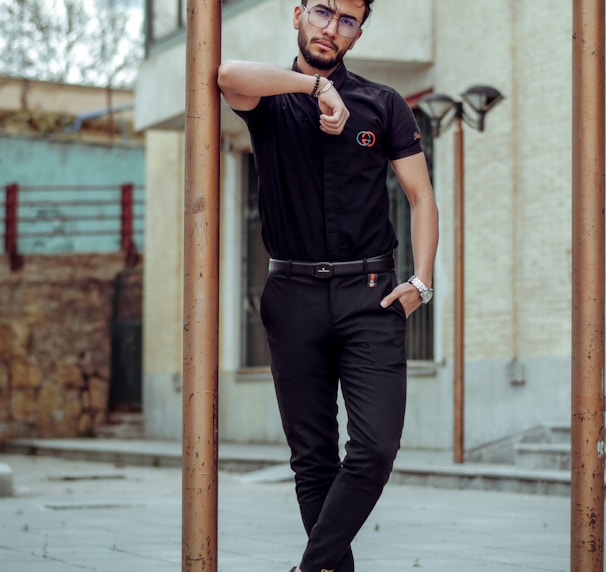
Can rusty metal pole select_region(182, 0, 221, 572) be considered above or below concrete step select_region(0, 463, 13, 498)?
above

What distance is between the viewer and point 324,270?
13.9 feet

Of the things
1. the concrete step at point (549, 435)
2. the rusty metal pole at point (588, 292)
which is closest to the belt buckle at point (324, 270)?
the rusty metal pole at point (588, 292)

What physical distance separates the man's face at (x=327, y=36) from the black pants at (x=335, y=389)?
0.68 m

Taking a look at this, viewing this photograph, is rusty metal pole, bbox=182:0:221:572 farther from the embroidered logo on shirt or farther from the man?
the embroidered logo on shirt

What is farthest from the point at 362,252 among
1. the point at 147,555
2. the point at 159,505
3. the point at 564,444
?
the point at 564,444

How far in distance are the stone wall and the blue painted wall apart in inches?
41.8

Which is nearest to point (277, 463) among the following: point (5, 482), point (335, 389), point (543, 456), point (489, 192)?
point (543, 456)

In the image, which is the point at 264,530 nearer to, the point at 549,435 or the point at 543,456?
the point at 543,456

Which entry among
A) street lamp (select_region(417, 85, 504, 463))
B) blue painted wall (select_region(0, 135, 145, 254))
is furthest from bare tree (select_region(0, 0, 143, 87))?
street lamp (select_region(417, 85, 504, 463))

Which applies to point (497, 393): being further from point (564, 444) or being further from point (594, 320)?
point (594, 320)

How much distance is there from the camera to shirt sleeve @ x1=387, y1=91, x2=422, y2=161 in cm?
430

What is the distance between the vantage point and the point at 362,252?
427cm

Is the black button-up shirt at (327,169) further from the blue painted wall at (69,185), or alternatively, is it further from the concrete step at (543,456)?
the blue painted wall at (69,185)

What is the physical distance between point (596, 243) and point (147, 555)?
10.7 ft
